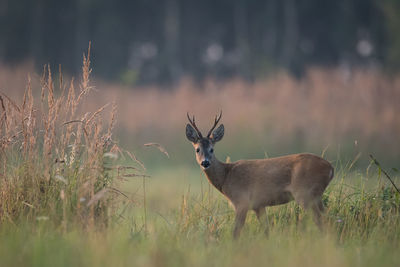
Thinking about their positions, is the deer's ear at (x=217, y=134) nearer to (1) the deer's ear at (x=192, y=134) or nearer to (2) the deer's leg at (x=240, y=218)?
(1) the deer's ear at (x=192, y=134)

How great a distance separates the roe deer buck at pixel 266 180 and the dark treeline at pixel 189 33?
23367 millimetres

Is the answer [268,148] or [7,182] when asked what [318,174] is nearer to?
[7,182]

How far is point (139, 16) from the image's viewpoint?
3369 cm

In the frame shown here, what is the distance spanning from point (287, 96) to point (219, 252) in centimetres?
1218

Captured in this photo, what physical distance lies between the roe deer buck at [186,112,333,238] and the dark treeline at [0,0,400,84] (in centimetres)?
2337

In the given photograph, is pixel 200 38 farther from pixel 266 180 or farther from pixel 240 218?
pixel 240 218

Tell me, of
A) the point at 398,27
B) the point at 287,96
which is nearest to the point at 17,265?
the point at 287,96

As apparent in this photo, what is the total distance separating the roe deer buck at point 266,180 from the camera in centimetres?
548

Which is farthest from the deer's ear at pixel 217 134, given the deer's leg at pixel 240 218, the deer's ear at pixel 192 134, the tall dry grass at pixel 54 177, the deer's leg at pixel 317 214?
the deer's leg at pixel 317 214

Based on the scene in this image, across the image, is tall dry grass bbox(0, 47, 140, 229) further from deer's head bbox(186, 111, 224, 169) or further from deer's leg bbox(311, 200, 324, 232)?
deer's leg bbox(311, 200, 324, 232)

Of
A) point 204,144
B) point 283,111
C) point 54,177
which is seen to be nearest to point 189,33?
point 283,111

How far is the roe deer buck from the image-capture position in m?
5.48

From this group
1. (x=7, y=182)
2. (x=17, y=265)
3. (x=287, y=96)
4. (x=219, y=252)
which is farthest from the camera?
(x=287, y=96)

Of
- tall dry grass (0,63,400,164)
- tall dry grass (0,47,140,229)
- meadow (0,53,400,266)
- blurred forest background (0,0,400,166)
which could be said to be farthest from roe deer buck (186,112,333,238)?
blurred forest background (0,0,400,166)
